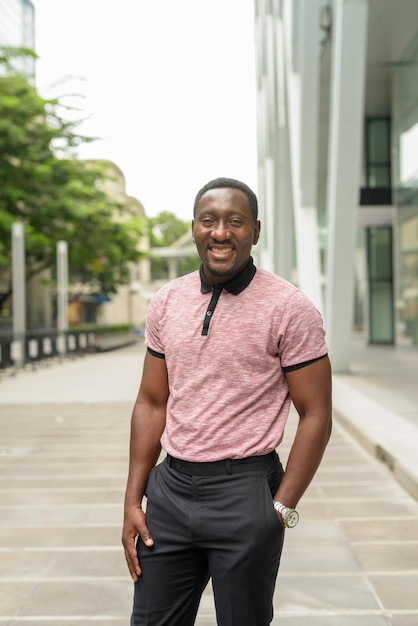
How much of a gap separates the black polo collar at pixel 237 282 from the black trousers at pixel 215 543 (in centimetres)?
46

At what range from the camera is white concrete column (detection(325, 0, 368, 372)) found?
14.1 metres

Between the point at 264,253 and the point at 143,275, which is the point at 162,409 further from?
the point at 143,275

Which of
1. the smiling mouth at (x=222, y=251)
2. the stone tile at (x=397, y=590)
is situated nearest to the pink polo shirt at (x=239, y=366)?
the smiling mouth at (x=222, y=251)

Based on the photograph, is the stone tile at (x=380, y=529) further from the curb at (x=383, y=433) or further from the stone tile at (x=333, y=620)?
the stone tile at (x=333, y=620)

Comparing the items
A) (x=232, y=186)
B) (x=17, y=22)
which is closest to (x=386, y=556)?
(x=232, y=186)

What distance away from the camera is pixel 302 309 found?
2.14 meters

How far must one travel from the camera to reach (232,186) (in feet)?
7.23

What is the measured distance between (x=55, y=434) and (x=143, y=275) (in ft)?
198

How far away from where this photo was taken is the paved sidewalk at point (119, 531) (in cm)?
379

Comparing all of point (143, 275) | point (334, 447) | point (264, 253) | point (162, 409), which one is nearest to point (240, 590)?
point (162, 409)

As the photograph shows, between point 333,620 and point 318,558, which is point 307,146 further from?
point 333,620

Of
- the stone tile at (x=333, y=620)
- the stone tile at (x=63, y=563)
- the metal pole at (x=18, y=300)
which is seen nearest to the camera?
the stone tile at (x=333, y=620)

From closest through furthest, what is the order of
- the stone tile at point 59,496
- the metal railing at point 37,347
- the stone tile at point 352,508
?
the stone tile at point 352,508 → the stone tile at point 59,496 → the metal railing at point 37,347

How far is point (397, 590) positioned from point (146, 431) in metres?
2.27
